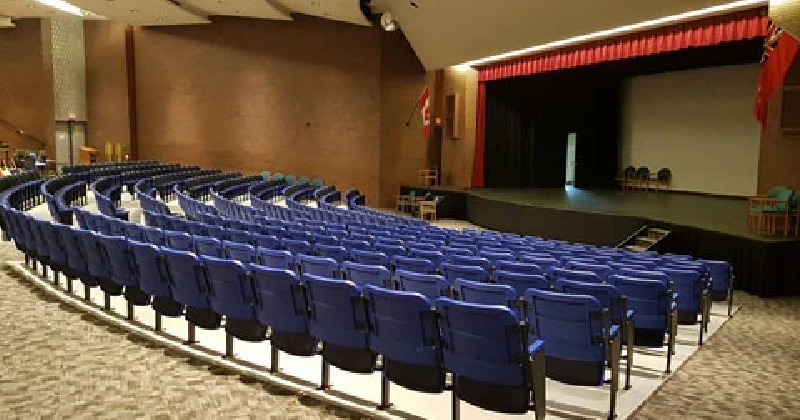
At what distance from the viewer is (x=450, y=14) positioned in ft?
47.8

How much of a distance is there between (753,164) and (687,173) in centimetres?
208

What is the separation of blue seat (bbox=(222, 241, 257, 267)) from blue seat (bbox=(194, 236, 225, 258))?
75mm

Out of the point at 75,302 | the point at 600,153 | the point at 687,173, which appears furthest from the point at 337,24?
the point at 75,302

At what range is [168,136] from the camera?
78.2 ft

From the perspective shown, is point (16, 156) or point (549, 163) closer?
point (549, 163)

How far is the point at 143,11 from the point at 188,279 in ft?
63.0

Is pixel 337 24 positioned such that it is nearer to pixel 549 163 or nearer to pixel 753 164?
pixel 549 163

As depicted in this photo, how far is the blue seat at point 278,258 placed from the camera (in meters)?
5.26

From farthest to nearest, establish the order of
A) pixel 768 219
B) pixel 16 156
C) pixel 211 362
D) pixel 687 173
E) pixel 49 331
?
1. pixel 16 156
2. pixel 687 173
3. pixel 768 219
4. pixel 49 331
5. pixel 211 362

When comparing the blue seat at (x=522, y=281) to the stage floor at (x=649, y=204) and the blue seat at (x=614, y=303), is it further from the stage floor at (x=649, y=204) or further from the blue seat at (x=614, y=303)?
the stage floor at (x=649, y=204)

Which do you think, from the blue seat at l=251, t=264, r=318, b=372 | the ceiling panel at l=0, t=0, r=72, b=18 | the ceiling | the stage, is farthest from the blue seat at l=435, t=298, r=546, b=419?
the ceiling panel at l=0, t=0, r=72, b=18

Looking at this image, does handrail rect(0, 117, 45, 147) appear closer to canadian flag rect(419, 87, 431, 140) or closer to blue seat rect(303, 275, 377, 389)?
canadian flag rect(419, 87, 431, 140)

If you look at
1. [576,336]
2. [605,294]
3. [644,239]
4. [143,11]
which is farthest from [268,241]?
[143,11]

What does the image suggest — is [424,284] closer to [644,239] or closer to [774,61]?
[774,61]
